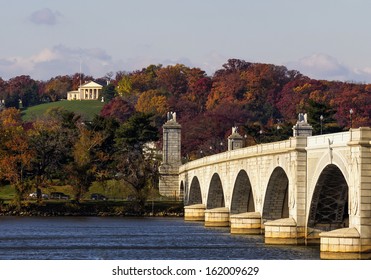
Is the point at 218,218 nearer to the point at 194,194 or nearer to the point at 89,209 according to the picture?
the point at 194,194

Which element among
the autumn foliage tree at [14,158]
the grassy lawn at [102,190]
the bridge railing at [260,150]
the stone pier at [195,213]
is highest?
the autumn foliage tree at [14,158]

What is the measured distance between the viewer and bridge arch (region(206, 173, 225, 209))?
118312 mm

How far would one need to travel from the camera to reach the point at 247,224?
298 ft

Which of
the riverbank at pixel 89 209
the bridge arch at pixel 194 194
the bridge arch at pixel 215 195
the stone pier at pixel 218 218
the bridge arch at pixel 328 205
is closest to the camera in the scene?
the bridge arch at pixel 328 205

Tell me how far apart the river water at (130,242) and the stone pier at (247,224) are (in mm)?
927

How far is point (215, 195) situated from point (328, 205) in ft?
141

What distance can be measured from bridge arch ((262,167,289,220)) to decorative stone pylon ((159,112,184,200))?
57.2 metres

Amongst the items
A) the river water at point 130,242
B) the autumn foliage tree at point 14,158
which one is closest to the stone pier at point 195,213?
the river water at point 130,242

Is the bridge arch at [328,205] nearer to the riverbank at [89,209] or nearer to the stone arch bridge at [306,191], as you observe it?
the stone arch bridge at [306,191]

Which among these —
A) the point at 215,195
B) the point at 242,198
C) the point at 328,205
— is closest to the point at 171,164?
the point at 215,195

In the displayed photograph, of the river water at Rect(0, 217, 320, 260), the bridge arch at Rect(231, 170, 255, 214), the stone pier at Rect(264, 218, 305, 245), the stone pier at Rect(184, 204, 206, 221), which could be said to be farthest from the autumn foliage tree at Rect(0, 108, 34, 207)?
the stone pier at Rect(264, 218, 305, 245)

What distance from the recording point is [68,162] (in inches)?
5502

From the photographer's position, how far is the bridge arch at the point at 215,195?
11831 centimetres

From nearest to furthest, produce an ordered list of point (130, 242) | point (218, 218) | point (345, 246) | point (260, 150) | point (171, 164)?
point (345, 246)
point (130, 242)
point (260, 150)
point (218, 218)
point (171, 164)
